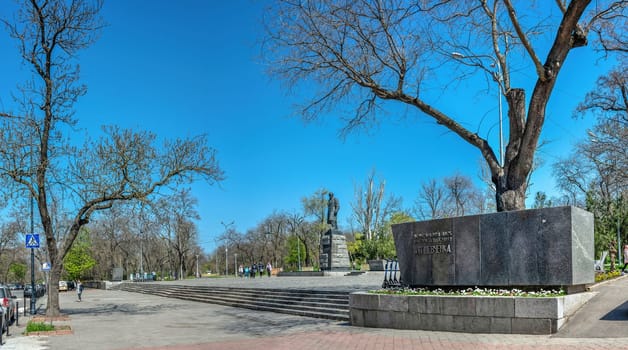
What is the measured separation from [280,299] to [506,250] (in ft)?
41.2

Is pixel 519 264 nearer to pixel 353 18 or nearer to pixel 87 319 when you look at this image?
pixel 353 18

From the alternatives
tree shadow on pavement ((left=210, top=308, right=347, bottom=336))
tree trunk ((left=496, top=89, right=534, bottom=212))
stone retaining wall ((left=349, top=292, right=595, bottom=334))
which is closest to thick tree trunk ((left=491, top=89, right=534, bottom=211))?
tree trunk ((left=496, top=89, right=534, bottom=212))

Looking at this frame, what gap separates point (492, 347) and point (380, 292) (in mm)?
4585

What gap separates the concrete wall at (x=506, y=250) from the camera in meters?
11.3

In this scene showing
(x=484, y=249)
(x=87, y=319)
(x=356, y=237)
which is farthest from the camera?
(x=356, y=237)

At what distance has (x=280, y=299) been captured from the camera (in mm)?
22734

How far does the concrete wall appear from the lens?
Answer: 37.1 ft

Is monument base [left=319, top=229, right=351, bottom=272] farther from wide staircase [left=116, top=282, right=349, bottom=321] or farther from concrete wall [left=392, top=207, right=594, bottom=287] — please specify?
concrete wall [left=392, top=207, right=594, bottom=287]

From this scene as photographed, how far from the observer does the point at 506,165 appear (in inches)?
516

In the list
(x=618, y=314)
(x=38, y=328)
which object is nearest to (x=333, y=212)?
(x=38, y=328)

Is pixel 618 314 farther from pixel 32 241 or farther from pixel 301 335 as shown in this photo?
pixel 32 241

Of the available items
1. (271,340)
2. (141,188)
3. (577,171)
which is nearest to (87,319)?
(141,188)

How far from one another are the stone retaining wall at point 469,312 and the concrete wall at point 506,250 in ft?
2.58

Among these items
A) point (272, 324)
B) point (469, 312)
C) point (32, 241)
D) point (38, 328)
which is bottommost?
point (272, 324)
